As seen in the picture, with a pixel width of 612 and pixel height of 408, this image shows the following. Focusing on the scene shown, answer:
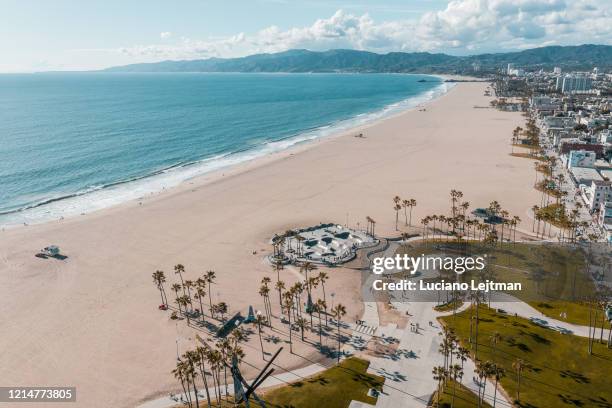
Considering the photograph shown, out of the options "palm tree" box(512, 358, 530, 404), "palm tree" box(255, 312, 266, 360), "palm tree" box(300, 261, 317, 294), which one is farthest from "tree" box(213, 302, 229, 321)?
"palm tree" box(512, 358, 530, 404)

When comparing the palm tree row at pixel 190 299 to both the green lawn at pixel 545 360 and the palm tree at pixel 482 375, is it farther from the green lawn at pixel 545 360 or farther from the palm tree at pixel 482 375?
the palm tree at pixel 482 375

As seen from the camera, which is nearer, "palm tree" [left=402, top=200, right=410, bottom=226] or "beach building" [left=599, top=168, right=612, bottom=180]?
"palm tree" [left=402, top=200, right=410, bottom=226]

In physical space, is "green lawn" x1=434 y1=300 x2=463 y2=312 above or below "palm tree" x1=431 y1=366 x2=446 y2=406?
below

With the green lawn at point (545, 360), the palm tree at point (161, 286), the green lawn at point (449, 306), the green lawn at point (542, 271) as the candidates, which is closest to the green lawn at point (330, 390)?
the green lawn at point (545, 360)

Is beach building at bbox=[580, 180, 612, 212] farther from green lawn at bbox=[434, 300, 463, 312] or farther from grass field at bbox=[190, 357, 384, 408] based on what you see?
grass field at bbox=[190, 357, 384, 408]

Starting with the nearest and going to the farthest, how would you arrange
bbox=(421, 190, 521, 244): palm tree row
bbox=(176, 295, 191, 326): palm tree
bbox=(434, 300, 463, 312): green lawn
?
bbox=(176, 295, 191, 326): palm tree
bbox=(434, 300, 463, 312): green lawn
bbox=(421, 190, 521, 244): palm tree row

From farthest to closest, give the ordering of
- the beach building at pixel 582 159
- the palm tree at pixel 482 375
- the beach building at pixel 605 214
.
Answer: the beach building at pixel 582 159, the beach building at pixel 605 214, the palm tree at pixel 482 375
